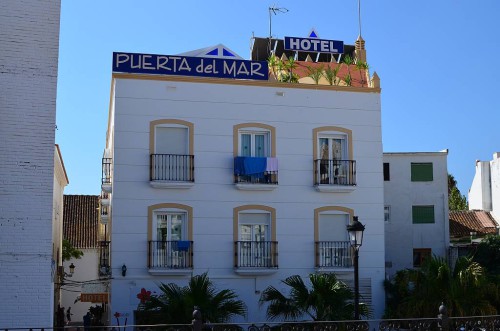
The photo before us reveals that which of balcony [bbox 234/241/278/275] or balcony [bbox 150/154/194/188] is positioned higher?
balcony [bbox 150/154/194/188]

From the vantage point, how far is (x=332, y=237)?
25141 millimetres

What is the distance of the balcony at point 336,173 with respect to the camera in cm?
2500

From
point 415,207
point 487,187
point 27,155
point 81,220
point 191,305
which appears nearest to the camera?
point 27,155

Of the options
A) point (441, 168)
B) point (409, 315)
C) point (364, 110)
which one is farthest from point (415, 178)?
point (409, 315)

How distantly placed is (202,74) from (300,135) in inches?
146

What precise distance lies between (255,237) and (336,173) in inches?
133

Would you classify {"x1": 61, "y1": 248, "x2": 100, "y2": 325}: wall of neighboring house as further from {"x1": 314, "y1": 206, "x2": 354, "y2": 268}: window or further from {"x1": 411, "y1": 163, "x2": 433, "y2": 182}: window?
{"x1": 314, "y1": 206, "x2": 354, "y2": 268}: window

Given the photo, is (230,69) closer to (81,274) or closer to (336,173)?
(336,173)

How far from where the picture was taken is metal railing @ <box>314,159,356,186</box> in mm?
25156

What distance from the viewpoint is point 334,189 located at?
2486 cm

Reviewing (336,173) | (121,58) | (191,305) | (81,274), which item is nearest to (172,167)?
(121,58)

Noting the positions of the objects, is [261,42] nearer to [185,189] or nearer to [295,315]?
[185,189]

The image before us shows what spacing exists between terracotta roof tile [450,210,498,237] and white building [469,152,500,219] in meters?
0.87

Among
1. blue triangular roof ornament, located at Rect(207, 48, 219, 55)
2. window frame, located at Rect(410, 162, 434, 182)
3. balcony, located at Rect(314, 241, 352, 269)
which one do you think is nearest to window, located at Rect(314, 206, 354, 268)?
balcony, located at Rect(314, 241, 352, 269)
